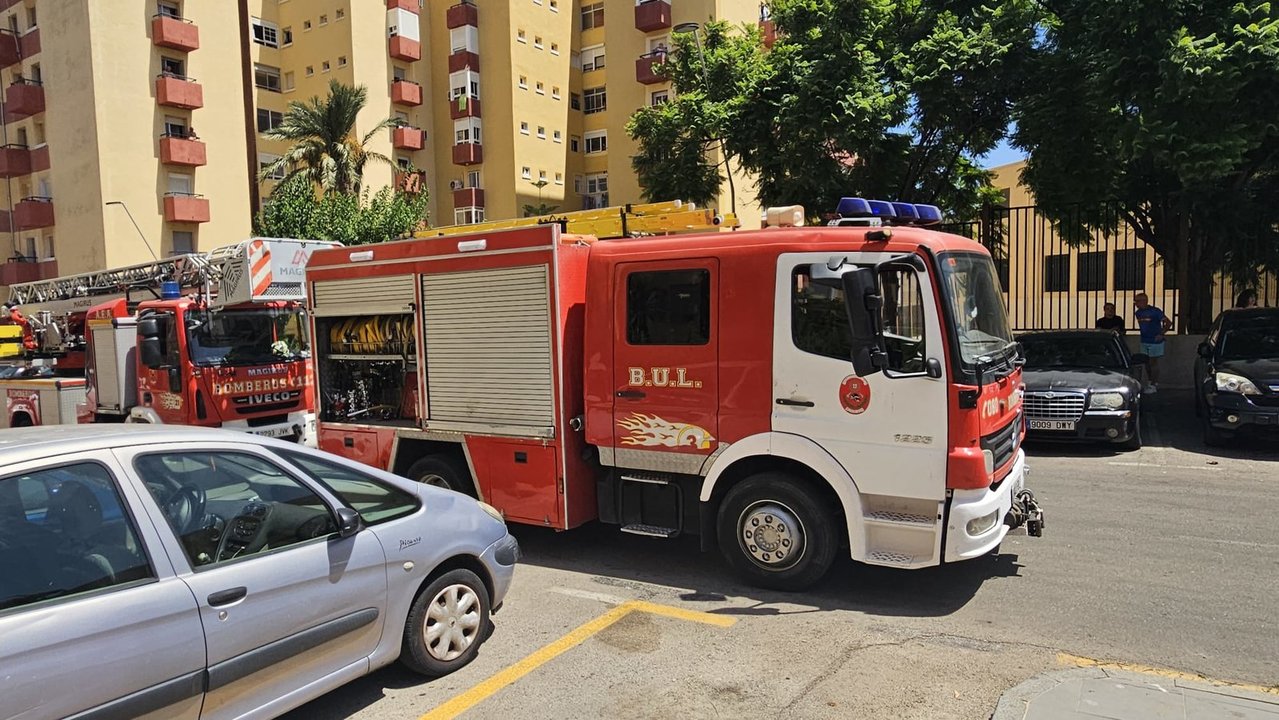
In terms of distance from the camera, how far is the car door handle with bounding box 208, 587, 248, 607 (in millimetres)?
3211

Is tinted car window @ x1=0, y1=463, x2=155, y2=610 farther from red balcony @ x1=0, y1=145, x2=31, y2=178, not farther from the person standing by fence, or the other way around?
red balcony @ x1=0, y1=145, x2=31, y2=178

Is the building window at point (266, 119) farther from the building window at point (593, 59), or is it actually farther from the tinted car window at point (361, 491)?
the tinted car window at point (361, 491)

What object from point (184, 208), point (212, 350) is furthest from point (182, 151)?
point (212, 350)

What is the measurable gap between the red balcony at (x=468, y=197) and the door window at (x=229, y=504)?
117 feet

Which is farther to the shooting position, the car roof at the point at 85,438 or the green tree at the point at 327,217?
the green tree at the point at 327,217

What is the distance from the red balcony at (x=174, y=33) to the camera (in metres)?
29.9

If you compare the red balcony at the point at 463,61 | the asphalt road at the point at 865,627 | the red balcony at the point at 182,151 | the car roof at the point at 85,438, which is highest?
the red balcony at the point at 463,61

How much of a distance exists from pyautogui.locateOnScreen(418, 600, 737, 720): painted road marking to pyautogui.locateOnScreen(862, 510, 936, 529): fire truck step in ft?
3.65

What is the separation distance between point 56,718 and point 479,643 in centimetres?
216

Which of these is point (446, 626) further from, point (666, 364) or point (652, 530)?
point (666, 364)

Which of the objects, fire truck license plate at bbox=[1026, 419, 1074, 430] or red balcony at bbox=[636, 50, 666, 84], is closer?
fire truck license plate at bbox=[1026, 419, 1074, 430]

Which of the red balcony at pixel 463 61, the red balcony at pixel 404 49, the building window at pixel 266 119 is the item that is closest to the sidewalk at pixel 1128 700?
the building window at pixel 266 119

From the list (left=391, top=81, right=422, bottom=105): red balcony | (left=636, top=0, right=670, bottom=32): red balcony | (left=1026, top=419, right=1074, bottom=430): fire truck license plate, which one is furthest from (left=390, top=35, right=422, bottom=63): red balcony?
(left=1026, top=419, right=1074, bottom=430): fire truck license plate

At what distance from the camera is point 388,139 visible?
37.5 metres
